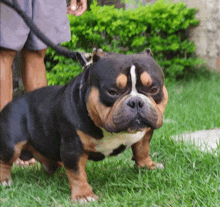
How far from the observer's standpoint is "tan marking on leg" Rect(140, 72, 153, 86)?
169 centimetres

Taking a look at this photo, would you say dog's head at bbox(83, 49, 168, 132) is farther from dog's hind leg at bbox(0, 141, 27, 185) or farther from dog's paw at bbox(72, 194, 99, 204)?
dog's hind leg at bbox(0, 141, 27, 185)

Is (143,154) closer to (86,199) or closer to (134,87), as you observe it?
(86,199)

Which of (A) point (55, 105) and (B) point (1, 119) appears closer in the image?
(A) point (55, 105)

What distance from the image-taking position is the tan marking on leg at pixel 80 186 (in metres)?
1.97

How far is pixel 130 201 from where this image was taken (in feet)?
6.07

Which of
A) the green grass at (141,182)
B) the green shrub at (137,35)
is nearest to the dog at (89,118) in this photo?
the green grass at (141,182)

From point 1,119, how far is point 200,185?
1.44 metres

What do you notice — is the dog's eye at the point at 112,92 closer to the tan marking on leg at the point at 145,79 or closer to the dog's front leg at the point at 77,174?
the tan marking on leg at the point at 145,79

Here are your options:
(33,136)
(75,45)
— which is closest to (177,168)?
(33,136)

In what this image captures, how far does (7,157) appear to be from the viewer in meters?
2.29

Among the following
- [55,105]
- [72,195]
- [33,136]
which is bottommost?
[72,195]

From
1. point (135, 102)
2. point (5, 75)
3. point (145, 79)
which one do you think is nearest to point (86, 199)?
point (135, 102)

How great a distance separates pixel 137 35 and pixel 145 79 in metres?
4.35

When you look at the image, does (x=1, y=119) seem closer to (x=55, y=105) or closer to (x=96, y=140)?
(x=55, y=105)
